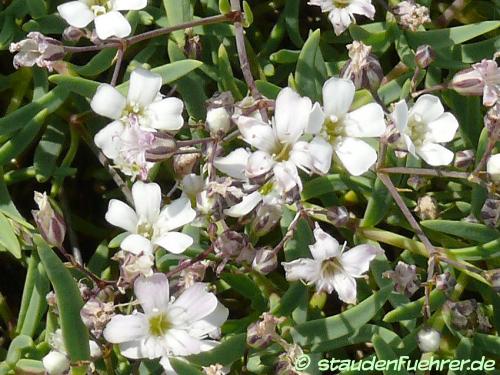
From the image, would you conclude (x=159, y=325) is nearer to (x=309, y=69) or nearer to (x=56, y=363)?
(x=56, y=363)

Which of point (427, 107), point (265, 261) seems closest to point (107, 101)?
point (265, 261)

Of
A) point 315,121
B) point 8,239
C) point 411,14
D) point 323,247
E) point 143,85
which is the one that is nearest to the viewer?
point 315,121

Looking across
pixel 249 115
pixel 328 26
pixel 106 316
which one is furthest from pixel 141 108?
pixel 328 26

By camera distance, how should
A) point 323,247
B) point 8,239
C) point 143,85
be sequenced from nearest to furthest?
1. point 323,247
2. point 143,85
3. point 8,239

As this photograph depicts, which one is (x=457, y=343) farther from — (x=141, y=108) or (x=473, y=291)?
(x=141, y=108)

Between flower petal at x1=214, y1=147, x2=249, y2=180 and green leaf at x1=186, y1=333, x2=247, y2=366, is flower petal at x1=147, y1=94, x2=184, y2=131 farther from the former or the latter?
green leaf at x1=186, y1=333, x2=247, y2=366

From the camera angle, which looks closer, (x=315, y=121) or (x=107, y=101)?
(x=315, y=121)
